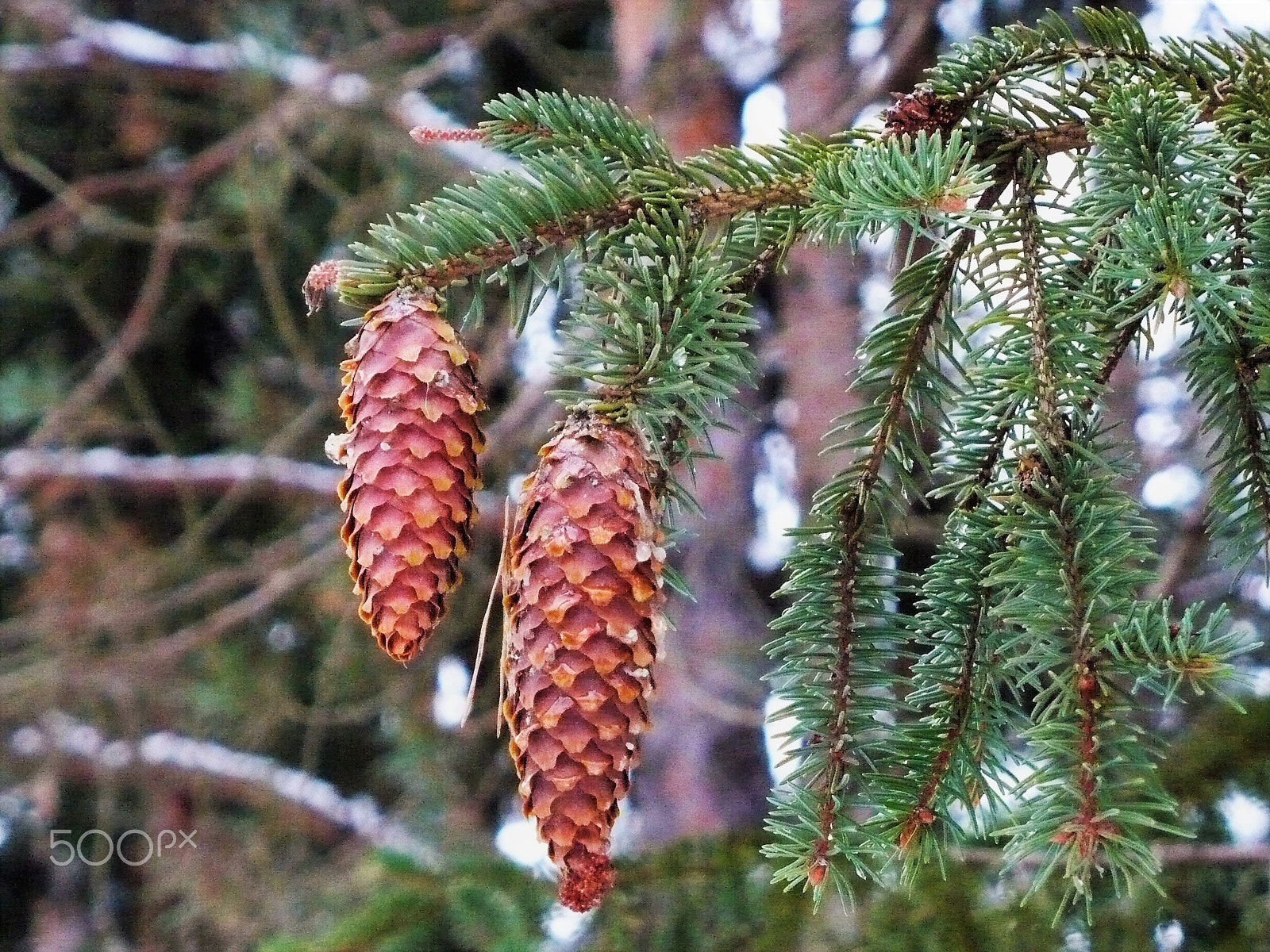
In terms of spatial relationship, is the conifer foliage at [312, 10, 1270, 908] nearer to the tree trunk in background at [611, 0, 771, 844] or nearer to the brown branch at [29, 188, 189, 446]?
the tree trunk in background at [611, 0, 771, 844]

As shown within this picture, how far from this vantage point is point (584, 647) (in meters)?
0.54

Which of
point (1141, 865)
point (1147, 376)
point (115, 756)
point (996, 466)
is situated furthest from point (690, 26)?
point (115, 756)

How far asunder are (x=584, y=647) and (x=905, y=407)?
0.23 meters

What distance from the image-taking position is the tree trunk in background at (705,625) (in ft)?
6.29

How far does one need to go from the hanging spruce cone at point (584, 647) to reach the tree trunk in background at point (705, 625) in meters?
1.31

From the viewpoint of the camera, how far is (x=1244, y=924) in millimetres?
1040

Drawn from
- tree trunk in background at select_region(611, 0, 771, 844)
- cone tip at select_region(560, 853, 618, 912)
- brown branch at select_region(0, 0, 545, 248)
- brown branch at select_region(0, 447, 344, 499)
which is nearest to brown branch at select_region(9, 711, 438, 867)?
brown branch at select_region(0, 447, 344, 499)

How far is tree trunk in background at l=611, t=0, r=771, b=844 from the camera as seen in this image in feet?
6.29

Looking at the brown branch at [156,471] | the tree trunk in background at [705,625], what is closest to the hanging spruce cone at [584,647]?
the tree trunk in background at [705,625]

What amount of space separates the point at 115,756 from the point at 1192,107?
2.47 m

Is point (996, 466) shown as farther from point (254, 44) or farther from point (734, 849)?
point (254, 44)

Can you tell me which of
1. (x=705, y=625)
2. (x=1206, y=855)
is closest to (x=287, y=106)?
(x=705, y=625)

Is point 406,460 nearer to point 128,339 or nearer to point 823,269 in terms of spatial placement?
point 823,269

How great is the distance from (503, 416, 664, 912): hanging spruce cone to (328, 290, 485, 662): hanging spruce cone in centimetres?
5
